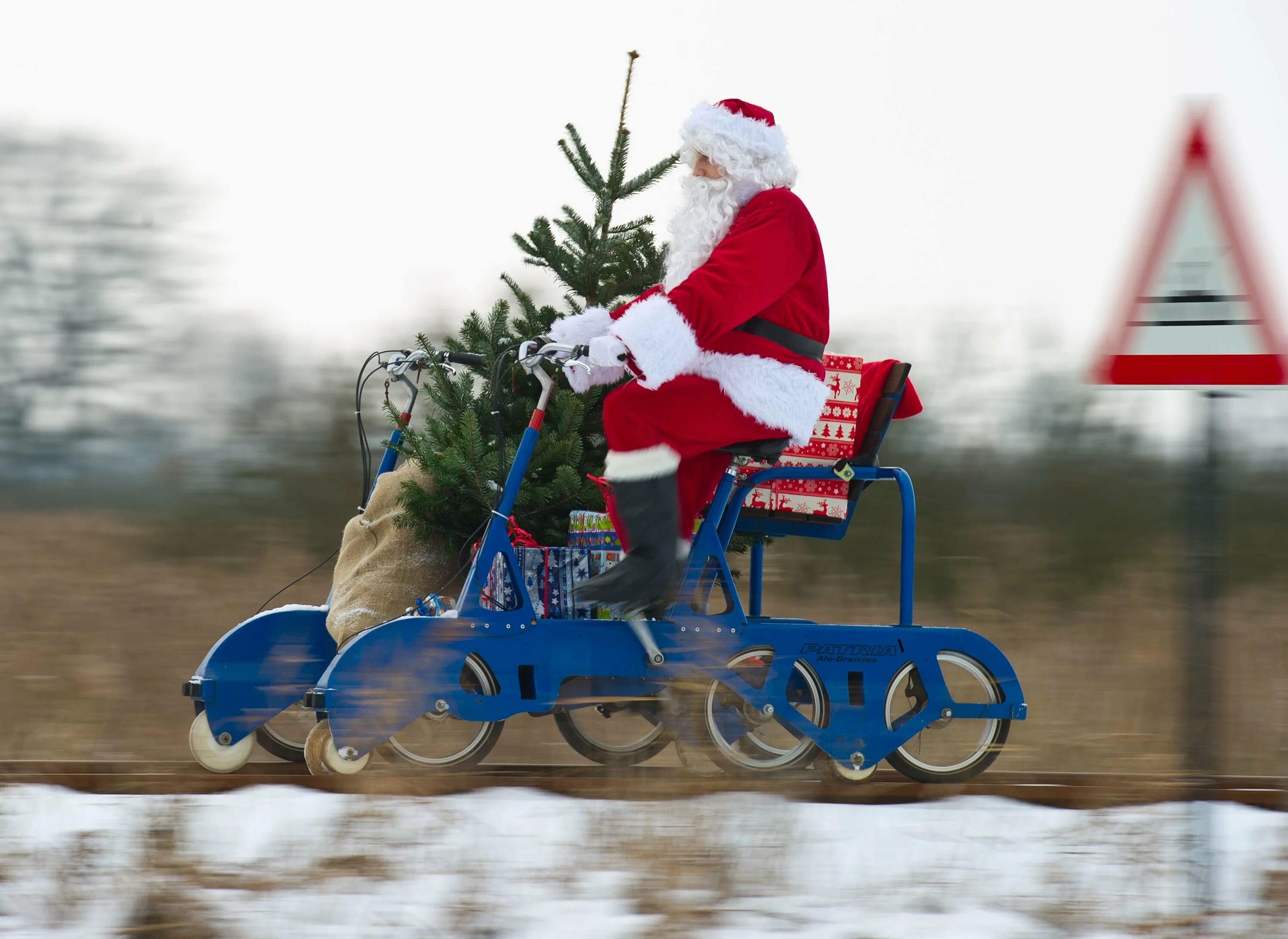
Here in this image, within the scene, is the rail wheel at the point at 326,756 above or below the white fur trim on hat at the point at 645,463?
below

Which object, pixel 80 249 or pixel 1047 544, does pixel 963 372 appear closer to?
pixel 1047 544

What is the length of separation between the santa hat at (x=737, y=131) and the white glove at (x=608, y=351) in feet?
2.76

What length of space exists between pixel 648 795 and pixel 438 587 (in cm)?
137

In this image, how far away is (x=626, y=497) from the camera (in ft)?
12.4

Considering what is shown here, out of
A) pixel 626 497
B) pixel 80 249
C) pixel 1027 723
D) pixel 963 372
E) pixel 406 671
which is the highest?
pixel 80 249

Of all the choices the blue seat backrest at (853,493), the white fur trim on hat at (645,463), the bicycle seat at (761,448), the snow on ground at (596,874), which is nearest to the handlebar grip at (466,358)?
the white fur trim on hat at (645,463)

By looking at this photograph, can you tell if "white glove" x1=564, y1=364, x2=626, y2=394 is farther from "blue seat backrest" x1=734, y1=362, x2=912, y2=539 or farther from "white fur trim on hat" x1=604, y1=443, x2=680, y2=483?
"blue seat backrest" x1=734, y1=362, x2=912, y2=539

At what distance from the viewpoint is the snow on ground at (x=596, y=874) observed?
2.65m

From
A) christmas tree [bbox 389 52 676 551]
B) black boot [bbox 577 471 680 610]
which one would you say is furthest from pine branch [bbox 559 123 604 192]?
black boot [bbox 577 471 680 610]

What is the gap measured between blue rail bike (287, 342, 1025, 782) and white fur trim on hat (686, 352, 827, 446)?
11 centimetres

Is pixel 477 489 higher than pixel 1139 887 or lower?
higher

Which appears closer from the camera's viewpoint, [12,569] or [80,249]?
[12,569]

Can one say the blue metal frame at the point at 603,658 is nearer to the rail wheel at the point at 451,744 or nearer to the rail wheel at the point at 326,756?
the rail wheel at the point at 326,756

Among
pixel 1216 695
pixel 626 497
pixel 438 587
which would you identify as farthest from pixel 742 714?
pixel 1216 695
